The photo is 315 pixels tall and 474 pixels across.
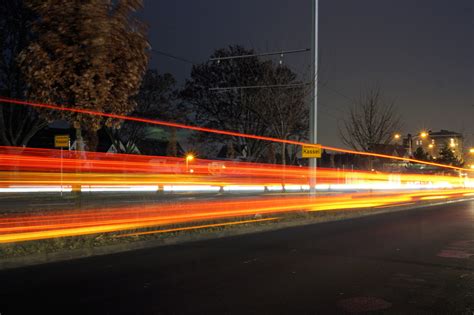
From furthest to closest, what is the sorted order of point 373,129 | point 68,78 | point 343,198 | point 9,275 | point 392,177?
1. point 392,177
2. point 373,129
3. point 343,198
4. point 68,78
5. point 9,275

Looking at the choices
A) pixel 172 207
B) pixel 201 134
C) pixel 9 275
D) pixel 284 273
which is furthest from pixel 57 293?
pixel 201 134

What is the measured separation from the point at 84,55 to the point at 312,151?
986cm

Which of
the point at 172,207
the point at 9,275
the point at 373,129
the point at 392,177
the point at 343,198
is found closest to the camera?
the point at 9,275

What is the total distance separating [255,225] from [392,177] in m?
31.2

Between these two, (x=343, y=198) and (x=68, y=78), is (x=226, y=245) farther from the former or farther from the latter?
(x=343, y=198)

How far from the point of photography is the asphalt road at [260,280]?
6.52 meters

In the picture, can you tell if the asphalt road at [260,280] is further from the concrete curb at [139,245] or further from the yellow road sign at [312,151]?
the yellow road sign at [312,151]

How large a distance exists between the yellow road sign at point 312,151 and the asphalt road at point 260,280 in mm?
6166

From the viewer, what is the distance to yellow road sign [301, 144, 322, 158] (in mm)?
18500

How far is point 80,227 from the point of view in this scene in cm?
1211

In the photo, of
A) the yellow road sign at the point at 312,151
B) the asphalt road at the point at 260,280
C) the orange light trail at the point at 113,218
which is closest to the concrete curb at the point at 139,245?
the asphalt road at the point at 260,280

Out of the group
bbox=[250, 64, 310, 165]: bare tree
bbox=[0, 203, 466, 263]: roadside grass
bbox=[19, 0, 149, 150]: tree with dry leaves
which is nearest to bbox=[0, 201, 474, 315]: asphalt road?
bbox=[0, 203, 466, 263]: roadside grass

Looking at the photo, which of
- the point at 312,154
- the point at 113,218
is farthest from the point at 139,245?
the point at 312,154

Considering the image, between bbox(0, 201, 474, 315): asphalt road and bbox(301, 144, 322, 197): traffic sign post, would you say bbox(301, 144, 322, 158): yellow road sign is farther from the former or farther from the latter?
bbox(0, 201, 474, 315): asphalt road
